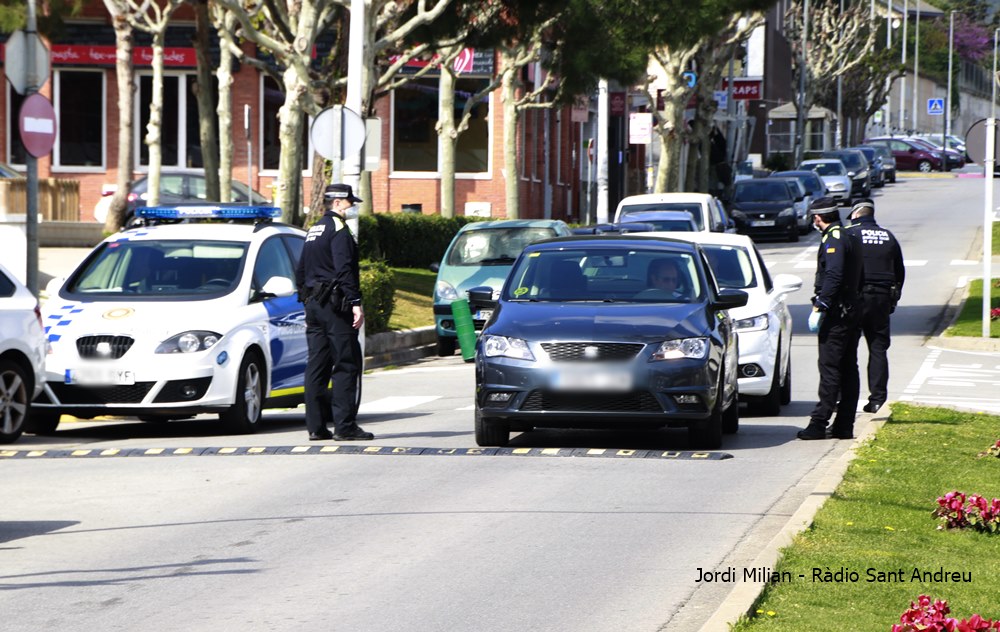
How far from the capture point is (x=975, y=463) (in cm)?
1210

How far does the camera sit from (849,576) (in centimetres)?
780

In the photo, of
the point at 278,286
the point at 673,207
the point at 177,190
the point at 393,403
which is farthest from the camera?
the point at 177,190

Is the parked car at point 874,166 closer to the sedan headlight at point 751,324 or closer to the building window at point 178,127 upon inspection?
the building window at point 178,127

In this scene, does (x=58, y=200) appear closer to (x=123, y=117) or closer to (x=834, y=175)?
(x=123, y=117)

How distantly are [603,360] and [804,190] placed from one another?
40908 millimetres

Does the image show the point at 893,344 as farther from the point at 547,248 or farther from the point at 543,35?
the point at 547,248

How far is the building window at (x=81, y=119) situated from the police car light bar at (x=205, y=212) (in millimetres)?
32394

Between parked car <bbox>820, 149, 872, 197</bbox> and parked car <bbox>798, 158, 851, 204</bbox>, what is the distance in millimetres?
750

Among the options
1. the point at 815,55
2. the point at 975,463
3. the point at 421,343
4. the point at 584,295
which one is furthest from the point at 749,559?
the point at 815,55

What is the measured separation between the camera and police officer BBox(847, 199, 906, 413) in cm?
1625

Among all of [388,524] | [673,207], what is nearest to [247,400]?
[388,524]

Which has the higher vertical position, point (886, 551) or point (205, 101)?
point (205, 101)

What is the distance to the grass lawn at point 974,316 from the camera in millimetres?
26359

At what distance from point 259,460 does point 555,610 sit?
5365 mm
